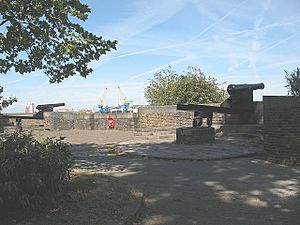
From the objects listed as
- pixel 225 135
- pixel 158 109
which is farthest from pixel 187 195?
pixel 158 109

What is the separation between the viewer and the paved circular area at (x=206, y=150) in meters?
9.61

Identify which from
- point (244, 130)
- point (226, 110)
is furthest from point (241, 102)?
point (244, 130)

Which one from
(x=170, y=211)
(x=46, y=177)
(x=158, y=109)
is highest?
(x=158, y=109)

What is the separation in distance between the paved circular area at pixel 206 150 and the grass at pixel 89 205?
13.1 feet

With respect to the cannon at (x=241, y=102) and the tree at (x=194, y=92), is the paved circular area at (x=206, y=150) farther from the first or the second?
the tree at (x=194, y=92)

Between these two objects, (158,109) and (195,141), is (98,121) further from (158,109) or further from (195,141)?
(195,141)

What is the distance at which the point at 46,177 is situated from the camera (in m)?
4.18

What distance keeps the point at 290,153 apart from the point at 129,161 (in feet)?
12.9

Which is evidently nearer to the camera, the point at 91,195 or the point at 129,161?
the point at 91,195

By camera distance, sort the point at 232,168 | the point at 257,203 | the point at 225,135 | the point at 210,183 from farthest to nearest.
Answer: the point at 225,135, the point at 232,168, the point at 210,183, the point at 257,203

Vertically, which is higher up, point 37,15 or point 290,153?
point 37,15

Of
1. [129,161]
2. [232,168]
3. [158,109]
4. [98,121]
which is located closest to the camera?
[232,168]

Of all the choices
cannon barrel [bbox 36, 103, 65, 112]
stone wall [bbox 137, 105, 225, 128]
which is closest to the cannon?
stone wall [bbox 137, 105, 225, 128]

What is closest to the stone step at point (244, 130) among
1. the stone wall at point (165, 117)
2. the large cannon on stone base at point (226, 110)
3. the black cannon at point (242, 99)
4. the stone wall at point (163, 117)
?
the large cannon on stone base at point (226, 110)
